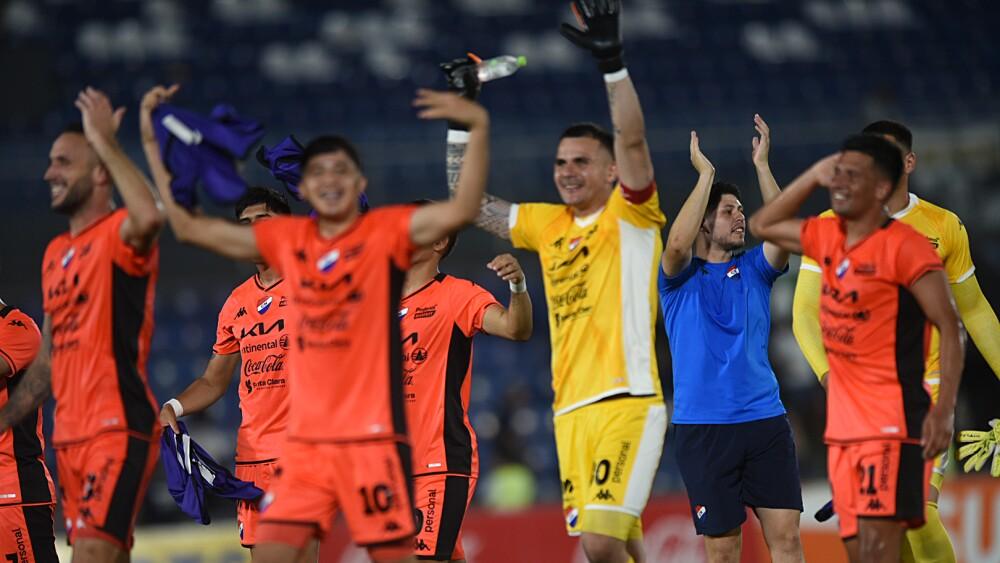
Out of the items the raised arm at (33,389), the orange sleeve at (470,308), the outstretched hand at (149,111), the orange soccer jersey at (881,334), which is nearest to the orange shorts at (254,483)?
the orange sleeve at (470,308)

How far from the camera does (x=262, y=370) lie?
9570 millimetres

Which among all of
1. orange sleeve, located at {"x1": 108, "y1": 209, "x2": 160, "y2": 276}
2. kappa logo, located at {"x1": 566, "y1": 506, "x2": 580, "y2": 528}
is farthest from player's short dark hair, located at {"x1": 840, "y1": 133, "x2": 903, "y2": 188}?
orange sleeve, located at {"x1": 108, "y1": 209, "x2": 160, "y2": 276}

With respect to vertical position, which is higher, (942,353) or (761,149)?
(761,149)

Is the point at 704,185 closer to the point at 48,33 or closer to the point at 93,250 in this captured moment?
the point at 93,250

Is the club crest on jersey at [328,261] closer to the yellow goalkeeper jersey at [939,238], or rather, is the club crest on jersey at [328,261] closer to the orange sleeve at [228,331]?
the orange sleeve at [228,331]

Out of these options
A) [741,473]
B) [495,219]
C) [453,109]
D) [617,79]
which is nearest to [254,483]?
[495,219]

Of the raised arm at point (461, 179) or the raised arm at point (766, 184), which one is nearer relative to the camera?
the raised arm at point (461, 179)

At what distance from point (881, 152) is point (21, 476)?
592cm

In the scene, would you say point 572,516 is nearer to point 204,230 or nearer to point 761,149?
point 204,230

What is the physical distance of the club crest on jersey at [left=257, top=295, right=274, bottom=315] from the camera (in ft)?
31.9

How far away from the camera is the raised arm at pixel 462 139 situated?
25.9 ft

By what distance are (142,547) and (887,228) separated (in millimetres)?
9814

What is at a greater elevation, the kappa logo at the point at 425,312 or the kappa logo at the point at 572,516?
the kappa logo at the point at 425,312

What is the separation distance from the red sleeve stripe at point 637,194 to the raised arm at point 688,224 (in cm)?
87
